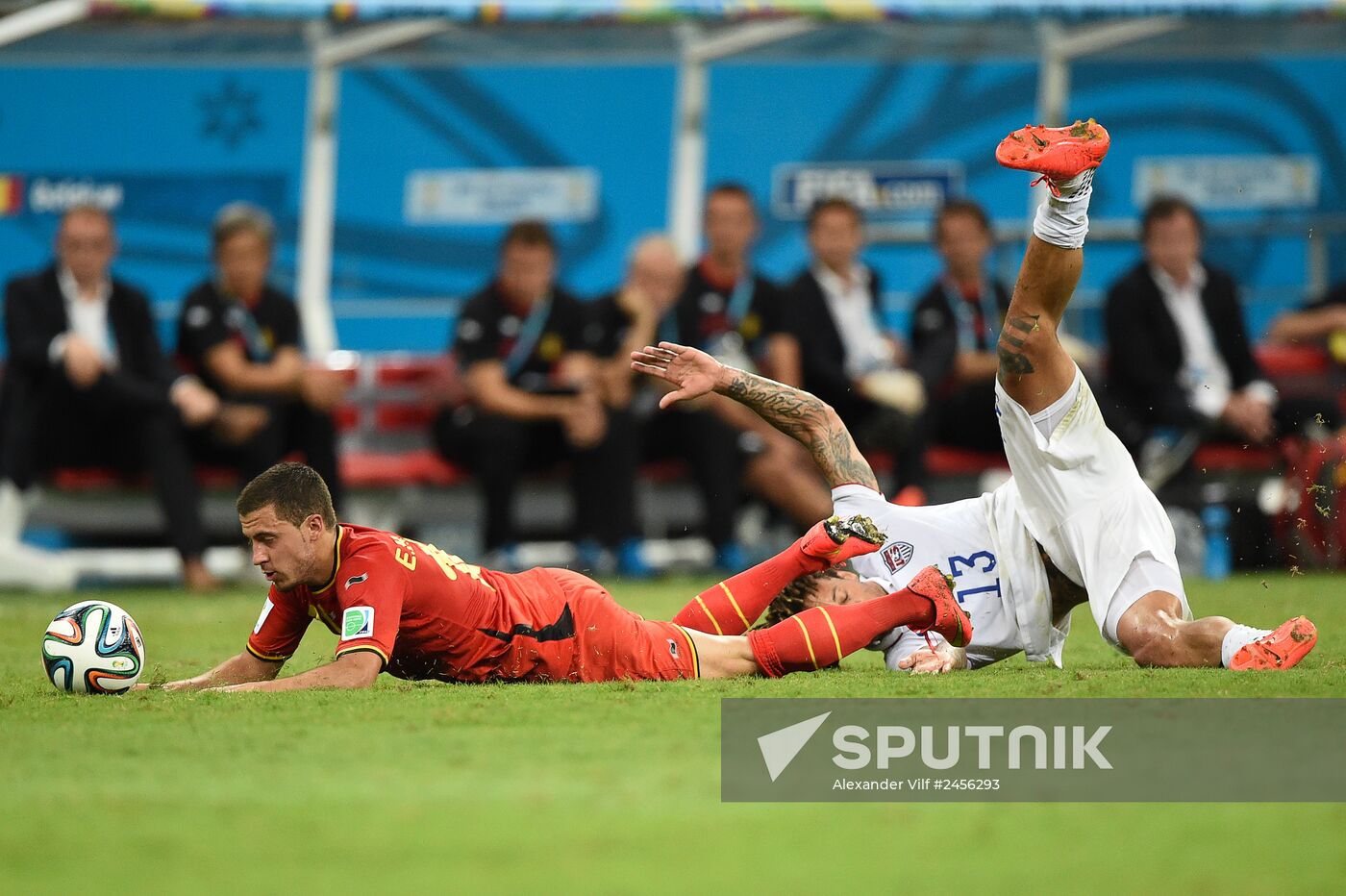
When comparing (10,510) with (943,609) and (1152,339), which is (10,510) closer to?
(943,609)

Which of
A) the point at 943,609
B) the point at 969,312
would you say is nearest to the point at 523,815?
the point at 943,609

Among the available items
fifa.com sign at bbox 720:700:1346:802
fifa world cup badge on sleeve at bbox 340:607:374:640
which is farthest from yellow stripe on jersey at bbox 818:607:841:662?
fifa world cup badge on sleeve at bbox 340:607:374:640

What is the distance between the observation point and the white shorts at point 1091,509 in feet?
18.7

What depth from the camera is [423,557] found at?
5.33m

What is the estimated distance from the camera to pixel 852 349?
1055 centimetres

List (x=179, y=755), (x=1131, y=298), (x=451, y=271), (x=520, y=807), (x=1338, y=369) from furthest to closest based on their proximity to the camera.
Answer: (x=451, y=271), (x=1338, y=369), (x=1131, y=298), (x=179, y=755), (x=520, y=807)

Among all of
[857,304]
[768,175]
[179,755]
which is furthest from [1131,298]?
[179,755]

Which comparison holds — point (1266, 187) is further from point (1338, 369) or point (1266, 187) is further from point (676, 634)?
point (676, 634)

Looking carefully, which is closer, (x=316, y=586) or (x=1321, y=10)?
(x=316, y=586)

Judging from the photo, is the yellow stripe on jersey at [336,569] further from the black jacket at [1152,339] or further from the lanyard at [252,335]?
the black jacket at [1152,339]

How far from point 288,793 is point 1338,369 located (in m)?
8.73

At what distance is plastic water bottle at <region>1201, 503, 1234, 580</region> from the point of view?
31.7ft

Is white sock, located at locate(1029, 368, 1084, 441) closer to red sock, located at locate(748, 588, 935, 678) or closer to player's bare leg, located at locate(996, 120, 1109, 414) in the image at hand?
player's bare leg, located at locate(996, 120, 1109, 414)

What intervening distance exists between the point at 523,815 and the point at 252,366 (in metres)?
6.97
